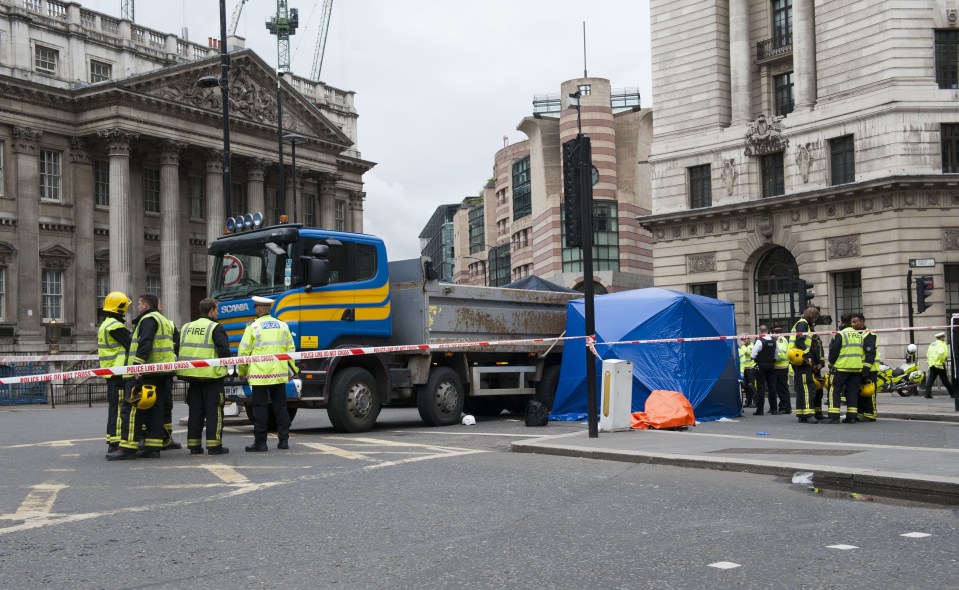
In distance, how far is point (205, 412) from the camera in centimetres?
1170

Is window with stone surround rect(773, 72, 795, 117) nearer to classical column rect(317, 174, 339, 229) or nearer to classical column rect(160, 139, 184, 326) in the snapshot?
classical column rect(317, 174, 339, 229)

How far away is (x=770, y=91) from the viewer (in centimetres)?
3847

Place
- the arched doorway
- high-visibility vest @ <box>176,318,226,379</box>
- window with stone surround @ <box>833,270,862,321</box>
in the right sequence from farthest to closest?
the arched doorway
window with stone surround @ <box>833,270,862,321</box>
high-visibility vest @ <box>176,318,226,379</box>

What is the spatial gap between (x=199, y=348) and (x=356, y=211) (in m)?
49.9

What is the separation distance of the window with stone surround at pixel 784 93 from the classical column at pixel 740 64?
3.48 feet

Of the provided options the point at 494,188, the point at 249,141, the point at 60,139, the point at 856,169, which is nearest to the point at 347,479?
the point at 856,169

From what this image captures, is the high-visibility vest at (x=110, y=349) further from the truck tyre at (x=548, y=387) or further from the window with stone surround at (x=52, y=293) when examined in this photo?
the window with stone surround at (x=52, y=293)

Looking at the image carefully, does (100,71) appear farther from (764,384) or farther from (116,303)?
(116,303)

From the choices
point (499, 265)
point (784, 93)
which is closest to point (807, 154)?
point (784, 93)

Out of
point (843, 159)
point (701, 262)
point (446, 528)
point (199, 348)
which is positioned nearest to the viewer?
point (446, 528)

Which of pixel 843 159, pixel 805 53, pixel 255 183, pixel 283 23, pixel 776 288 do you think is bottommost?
pixel 776 288

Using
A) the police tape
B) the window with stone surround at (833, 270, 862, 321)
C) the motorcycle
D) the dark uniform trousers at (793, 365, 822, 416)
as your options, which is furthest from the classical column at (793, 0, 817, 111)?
the dark uniform trousers at (793, 365, 822, 416)

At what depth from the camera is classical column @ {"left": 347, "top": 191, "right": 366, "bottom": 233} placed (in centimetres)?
6047

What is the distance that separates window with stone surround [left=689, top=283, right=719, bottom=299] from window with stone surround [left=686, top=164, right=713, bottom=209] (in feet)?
10.6
